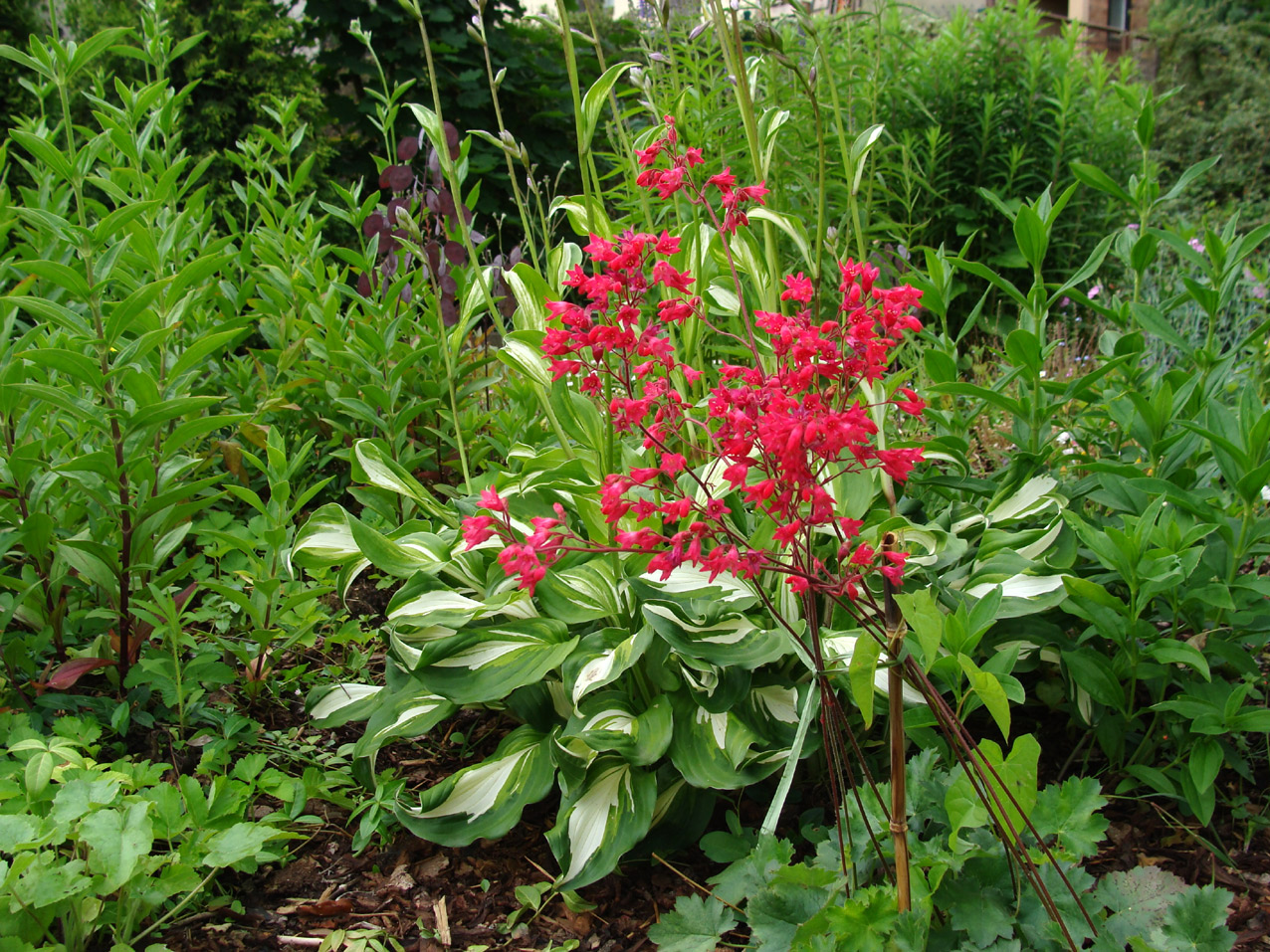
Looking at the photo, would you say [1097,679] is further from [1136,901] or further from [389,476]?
[389,476]

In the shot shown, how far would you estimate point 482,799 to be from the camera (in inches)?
58.7

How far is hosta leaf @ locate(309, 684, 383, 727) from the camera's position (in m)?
1.70

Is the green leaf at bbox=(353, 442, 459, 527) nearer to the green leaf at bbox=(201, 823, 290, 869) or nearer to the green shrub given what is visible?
the green leaf at bbox=(201, 823, 290, 869)

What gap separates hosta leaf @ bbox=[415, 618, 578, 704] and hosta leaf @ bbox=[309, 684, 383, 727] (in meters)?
0.30

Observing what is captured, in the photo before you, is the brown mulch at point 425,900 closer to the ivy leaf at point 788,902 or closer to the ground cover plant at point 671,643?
the ground cover plant at point 671,643

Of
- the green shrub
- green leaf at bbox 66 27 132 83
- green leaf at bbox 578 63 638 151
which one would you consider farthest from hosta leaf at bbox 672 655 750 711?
the green shrub

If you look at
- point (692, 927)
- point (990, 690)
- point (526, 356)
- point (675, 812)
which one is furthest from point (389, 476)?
point (990, 690)

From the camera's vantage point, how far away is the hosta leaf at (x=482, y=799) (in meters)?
1.45

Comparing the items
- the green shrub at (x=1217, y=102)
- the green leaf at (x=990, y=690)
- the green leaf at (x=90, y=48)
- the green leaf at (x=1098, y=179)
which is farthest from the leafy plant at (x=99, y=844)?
the green shrub at (x=1217, y=102)

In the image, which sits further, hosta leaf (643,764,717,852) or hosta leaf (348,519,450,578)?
hosta leaf (348,519,450,578)

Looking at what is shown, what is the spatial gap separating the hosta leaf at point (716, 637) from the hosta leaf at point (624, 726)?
0.15 meters

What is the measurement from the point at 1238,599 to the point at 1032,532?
0.34 metres

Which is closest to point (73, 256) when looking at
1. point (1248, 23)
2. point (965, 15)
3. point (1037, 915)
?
point (1037, 915)

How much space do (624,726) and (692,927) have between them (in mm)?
359
